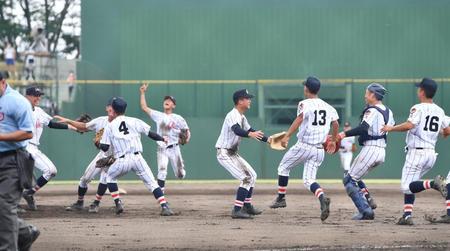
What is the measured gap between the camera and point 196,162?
2850 centimetres

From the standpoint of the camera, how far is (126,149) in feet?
52.5

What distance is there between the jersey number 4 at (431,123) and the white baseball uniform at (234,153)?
2.87 meters

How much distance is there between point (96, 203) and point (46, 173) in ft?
3.47

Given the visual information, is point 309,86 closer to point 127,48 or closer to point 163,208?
point 163,208

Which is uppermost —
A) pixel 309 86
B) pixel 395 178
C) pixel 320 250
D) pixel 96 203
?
pixel 309 86

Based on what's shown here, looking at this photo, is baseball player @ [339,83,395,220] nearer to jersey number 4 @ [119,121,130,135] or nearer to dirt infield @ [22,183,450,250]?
dirt infield @ [22,183,450,250]

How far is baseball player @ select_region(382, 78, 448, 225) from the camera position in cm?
1427

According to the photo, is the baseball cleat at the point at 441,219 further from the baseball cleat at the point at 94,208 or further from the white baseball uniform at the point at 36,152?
the white baseball uniform at the point at 36,152

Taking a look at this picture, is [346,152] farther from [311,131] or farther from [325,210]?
[325,210]

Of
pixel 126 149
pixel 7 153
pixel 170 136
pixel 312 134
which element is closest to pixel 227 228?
pixel 312 134

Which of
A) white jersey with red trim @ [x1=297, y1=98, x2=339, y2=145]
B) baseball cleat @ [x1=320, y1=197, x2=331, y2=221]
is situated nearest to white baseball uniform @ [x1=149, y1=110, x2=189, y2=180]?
white jersey with red trim @ [x1=297, y1=98, x2=339, y2=145]

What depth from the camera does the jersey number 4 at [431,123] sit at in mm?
14320

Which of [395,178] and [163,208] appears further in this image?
[395,178]

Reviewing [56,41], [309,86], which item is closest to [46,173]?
[309,86]
